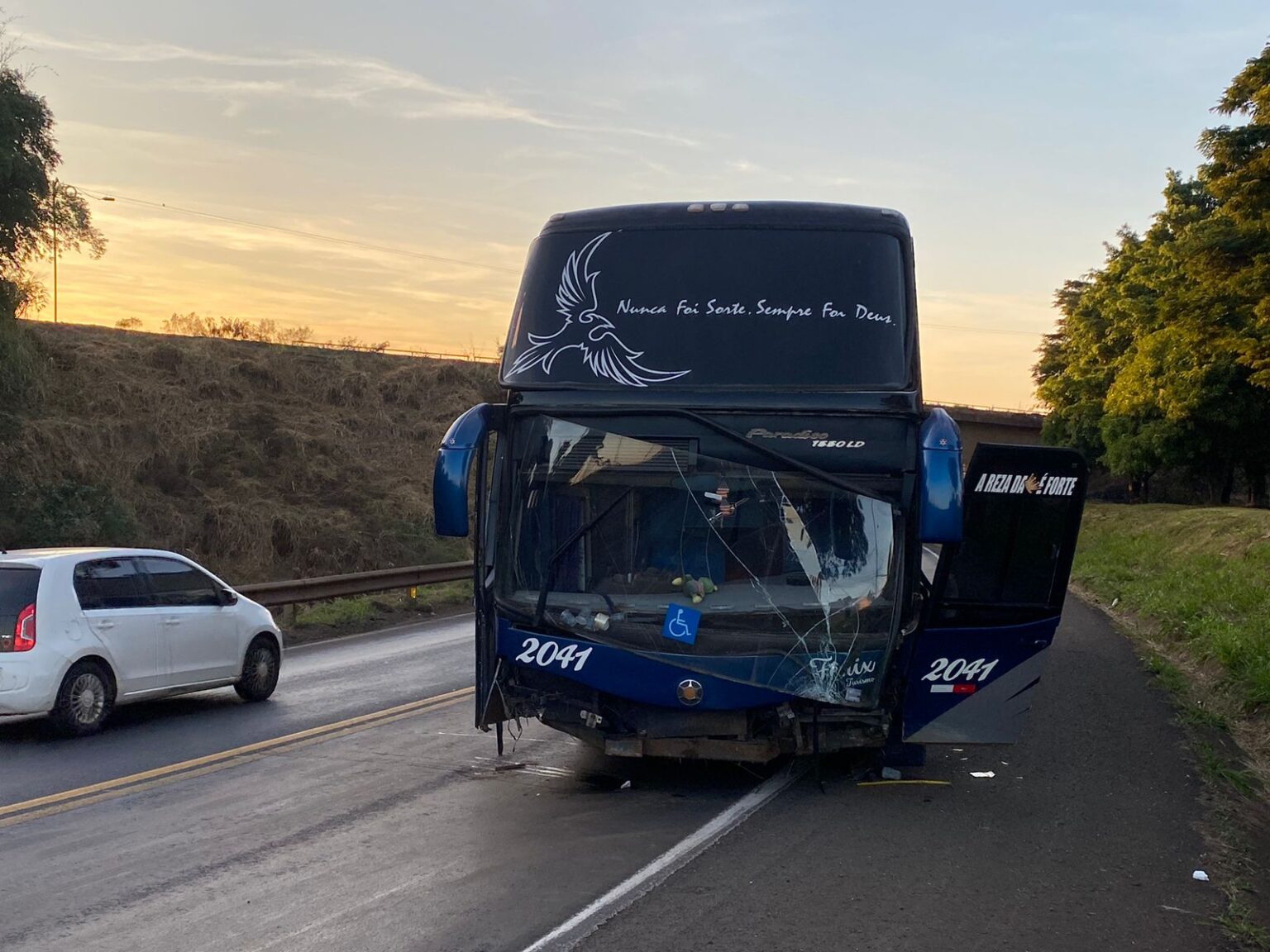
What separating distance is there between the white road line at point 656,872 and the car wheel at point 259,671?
5.85m

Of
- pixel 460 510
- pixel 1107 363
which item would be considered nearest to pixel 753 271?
pixel 460 510

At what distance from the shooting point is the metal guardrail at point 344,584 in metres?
18.7

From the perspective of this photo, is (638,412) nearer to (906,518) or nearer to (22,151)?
(906,518)

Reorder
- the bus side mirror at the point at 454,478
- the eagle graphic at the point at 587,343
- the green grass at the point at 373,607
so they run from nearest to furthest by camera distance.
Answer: the bus side mirror at the point at 454,478, the eagle graphic at the point at 587,343, the green grass at the point at 373,607

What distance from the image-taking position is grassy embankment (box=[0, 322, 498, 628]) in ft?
107

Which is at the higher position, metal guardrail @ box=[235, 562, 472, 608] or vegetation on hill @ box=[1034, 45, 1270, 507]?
vegetation on hill @ box=[1034, 45, 1270, 507]

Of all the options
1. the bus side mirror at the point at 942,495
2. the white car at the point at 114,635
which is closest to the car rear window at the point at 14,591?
the white car at the point at 114,635

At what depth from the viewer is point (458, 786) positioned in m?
8.74

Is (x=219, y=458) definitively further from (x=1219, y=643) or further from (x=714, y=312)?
(x=714, y=312)

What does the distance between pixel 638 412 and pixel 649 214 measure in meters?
1.64

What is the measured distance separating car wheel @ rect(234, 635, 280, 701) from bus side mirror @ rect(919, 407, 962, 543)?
757 cm

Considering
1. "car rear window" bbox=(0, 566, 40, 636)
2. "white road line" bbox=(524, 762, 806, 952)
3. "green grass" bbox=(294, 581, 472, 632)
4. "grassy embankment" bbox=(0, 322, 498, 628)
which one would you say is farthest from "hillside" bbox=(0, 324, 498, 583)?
"white road line" bbox=(524, 762, 806, 952)

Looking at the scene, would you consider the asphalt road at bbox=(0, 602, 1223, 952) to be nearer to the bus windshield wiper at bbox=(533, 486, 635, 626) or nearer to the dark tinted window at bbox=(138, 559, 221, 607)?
the dark tinted window at bbox=(138, 559, 221, 607)

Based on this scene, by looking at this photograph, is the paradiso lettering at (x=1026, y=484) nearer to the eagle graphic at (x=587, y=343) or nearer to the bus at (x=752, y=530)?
the bus at (x=752, y=530)
